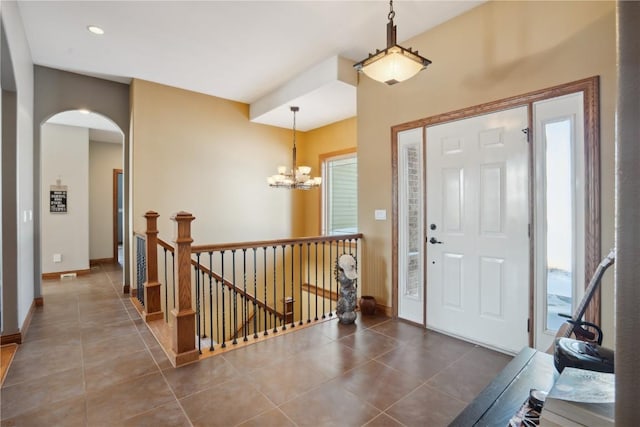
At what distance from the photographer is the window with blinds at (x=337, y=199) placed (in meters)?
6.05

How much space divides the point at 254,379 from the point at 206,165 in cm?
370

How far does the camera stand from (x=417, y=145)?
11.1 feet

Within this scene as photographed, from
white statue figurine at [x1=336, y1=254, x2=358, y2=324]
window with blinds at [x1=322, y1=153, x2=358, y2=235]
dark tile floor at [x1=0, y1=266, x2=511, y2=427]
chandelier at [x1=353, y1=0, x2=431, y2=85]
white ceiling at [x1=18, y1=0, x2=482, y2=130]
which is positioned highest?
white ceiling at [x1=18, y1=0, x2=482, y2=130]

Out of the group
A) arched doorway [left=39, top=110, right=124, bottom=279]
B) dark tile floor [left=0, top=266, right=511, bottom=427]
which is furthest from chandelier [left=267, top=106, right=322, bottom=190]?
arched doorway [left=39, top=110, right=124, bottom=279]

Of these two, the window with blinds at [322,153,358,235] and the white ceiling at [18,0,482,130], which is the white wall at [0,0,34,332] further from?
the window with blinds at [322,153,358,235]

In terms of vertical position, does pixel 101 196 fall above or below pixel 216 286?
above

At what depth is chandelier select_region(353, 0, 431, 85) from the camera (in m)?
2.20

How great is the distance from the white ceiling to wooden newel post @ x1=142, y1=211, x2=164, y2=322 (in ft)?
6.41

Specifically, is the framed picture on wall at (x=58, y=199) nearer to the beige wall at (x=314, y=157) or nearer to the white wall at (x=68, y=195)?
the white wall at (x=68, y=195)

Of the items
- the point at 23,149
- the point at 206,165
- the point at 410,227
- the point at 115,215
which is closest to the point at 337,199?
the point at 206,165

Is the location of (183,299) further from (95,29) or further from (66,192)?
(66,192)

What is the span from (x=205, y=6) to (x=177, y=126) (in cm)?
226

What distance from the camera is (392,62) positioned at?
225 cm

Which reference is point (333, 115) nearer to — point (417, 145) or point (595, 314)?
point (417, 145)
